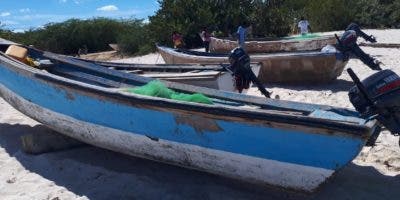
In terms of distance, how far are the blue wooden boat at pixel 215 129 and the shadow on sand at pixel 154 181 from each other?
8.9 inches

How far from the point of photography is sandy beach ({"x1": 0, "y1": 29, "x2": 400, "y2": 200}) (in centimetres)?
462

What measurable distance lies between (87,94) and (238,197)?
1964mm

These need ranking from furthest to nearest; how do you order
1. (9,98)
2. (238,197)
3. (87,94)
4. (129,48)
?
(129,48)
(9,98)
(87,94)
(238,197)

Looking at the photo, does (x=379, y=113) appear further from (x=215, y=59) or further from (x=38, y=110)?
(x=215, y=59)

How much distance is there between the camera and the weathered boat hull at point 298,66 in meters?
9.63

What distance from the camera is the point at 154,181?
16.5 feet

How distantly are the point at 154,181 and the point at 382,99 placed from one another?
92.4 inches

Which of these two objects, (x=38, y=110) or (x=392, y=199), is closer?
(x=392, y=199)

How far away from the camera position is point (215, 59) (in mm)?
10266

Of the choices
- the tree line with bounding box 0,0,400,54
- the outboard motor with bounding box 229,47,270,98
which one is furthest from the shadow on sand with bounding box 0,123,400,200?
the tree line with bounding box 0,0,400,54

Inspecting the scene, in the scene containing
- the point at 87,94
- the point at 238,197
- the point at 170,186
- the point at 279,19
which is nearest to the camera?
the point at 238,197

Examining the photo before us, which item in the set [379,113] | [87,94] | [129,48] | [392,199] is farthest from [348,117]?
[129,48]

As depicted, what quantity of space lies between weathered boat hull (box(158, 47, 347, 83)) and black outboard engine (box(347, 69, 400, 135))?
5.10m

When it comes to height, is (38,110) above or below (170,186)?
above
